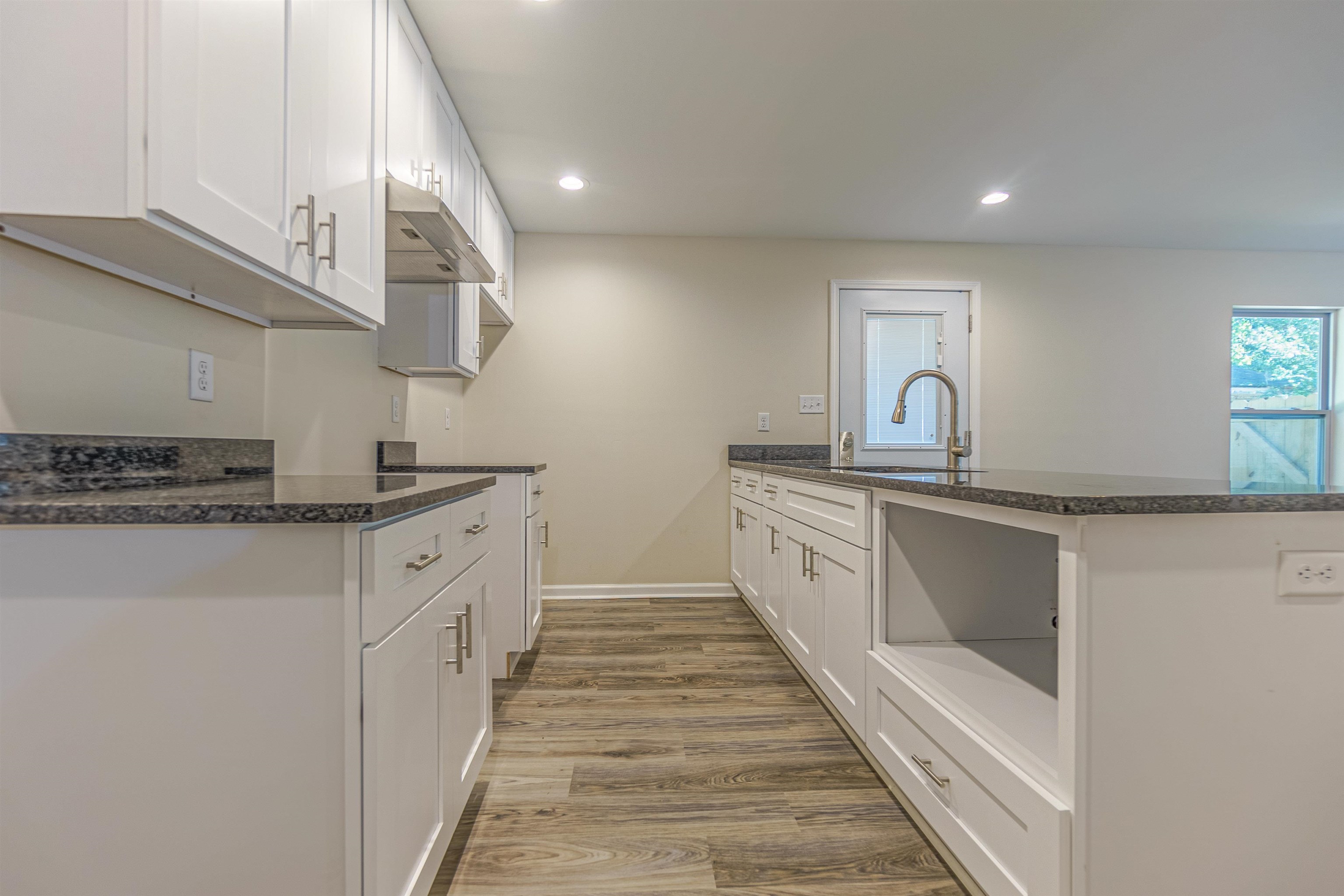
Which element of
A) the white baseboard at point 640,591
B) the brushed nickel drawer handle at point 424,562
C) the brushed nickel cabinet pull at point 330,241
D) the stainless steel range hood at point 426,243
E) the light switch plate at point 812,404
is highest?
the stainless steel range hood at point 426,243

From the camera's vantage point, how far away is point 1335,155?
105 inches

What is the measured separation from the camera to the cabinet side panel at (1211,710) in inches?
34.5

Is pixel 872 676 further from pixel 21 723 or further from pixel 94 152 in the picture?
pixel 94 152

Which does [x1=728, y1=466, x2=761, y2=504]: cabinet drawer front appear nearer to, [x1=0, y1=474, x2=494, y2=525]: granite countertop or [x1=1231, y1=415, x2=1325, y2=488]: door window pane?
[x1=0, y1=474, x2=494, y2=525]: granite countertop

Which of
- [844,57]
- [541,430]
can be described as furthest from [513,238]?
[844,57]

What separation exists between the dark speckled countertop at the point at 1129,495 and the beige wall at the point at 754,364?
240 centimetres

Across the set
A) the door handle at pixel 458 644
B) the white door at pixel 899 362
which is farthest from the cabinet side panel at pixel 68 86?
the white door at pixel 899 362

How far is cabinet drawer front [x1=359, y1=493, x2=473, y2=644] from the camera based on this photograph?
0.86 metres

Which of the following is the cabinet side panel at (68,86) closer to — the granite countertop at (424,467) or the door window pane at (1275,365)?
the granite countertop at (424,467)

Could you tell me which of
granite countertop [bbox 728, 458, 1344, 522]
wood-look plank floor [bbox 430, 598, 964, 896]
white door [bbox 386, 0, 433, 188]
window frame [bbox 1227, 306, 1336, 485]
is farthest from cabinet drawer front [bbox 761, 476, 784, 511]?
window frame [bbox 1227, 306, 1336, 485]

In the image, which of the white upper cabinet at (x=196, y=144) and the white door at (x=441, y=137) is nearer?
the white upper cabinet at (x=196, y=144)

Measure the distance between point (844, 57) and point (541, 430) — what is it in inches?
97.2

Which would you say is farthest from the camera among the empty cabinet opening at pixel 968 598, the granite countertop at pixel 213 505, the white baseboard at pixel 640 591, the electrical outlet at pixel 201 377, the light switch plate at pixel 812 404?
the light switch plate at pixel 812 404

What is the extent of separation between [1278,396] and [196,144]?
5793mm
